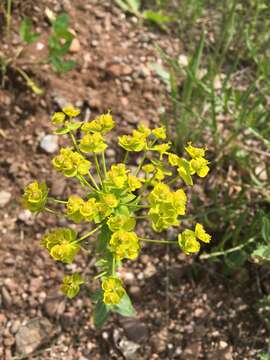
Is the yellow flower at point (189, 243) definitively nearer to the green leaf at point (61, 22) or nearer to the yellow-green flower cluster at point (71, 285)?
the yellow-green flower cluster at point (71, 285)

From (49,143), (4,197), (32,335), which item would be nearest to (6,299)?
(32,335)

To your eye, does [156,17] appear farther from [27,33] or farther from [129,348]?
[129,348]

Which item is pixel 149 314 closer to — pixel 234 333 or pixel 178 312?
pixel 178 312

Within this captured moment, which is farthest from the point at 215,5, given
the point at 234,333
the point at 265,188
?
the point at 234,333

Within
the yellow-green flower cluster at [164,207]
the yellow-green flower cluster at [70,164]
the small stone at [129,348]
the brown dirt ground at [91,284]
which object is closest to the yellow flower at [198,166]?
the yellow-green flower cluster at [164,207]

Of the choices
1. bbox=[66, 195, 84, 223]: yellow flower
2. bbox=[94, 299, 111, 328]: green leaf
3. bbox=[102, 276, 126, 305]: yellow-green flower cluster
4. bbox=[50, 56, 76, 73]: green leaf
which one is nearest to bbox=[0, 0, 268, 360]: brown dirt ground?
bbox=[50, 56, 76, 73]: green leaf
